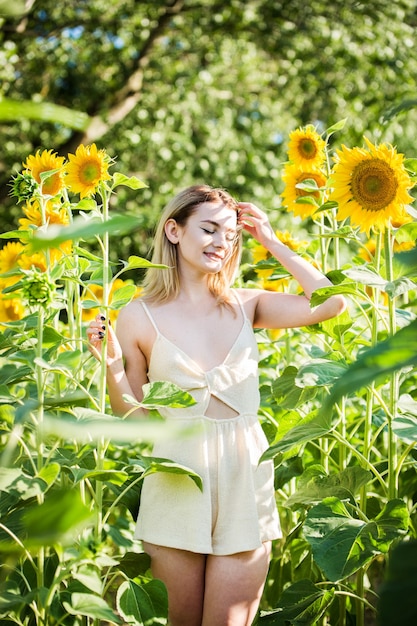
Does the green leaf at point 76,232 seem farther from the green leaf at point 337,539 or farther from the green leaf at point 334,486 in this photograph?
the green leaf at point 334,486

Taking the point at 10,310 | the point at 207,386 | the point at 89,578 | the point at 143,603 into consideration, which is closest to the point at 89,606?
the point at 89,578

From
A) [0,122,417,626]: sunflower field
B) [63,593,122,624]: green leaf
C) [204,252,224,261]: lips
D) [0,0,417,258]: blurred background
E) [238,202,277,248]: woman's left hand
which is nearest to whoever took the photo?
→ [63,593,122,624]: green leaf

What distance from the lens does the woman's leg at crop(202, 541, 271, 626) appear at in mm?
1499

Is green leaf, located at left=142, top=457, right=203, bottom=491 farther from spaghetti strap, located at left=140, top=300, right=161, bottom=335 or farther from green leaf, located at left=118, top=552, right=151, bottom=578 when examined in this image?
spaghetti strap, located at left=140, top=300, right=161, bottom=335

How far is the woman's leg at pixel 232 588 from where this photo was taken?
4.92 ft

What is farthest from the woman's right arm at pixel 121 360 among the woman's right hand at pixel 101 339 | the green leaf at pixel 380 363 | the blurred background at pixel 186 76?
the blurred background at pixel 186 76

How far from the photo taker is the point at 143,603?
129 cm

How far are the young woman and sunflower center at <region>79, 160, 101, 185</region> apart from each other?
0.29 metres

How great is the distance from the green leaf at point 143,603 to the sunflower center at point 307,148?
103cm

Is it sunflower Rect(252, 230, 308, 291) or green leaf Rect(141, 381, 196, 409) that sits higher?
sunflower Rect(252, 230, 308, 291)

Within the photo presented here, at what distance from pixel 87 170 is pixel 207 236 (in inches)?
12.6

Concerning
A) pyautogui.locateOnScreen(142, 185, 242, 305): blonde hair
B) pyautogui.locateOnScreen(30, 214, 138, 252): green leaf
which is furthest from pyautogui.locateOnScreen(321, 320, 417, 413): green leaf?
pyautogui.locateOnScreen(142, 185, 242, 305): blonde hair

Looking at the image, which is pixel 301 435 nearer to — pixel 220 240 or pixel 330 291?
pixel 330 291

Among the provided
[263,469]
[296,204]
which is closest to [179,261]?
[296,204]
